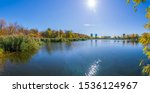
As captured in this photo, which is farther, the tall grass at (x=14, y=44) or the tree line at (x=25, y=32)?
the tree line at (x=25, y=32)

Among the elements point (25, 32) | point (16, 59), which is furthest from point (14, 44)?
point (25, 32)

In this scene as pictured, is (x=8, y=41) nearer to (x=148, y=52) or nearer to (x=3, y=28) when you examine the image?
(x=148, y=52)

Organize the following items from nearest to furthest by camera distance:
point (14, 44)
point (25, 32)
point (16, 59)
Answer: point (16, 59)
point (14, 44)
point (25, 32)

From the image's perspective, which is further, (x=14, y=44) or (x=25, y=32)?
(x=25, y=32)

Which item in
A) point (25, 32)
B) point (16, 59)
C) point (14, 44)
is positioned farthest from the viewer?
point (25, 32)

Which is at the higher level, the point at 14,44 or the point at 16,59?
the point at 14,44

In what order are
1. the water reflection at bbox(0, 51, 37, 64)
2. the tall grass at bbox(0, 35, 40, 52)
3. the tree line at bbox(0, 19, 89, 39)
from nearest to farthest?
the water reflection at bbox(0, 51, 37, 64) < the tall grass at bbox(0, 35, 40, 52) < the tree line at bbox(0, 19, 89, 39)

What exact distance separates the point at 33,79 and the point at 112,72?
826 cm

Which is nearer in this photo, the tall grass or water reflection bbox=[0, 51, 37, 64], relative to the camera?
water reflection bbox=[0, 51, 37, 64]

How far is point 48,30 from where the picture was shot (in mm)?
69125

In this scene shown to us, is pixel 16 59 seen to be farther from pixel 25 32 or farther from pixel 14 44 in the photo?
pixel 25 32

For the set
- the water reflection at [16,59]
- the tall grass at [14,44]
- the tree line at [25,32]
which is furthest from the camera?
the tree line at [25,32]

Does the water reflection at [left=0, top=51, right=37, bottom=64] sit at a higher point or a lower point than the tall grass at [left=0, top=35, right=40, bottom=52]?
lower

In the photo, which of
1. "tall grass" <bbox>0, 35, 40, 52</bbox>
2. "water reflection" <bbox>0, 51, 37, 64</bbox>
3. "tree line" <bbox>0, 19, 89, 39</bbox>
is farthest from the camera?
"tree line" <bbox>0, 19, 89, 39</bbox>
